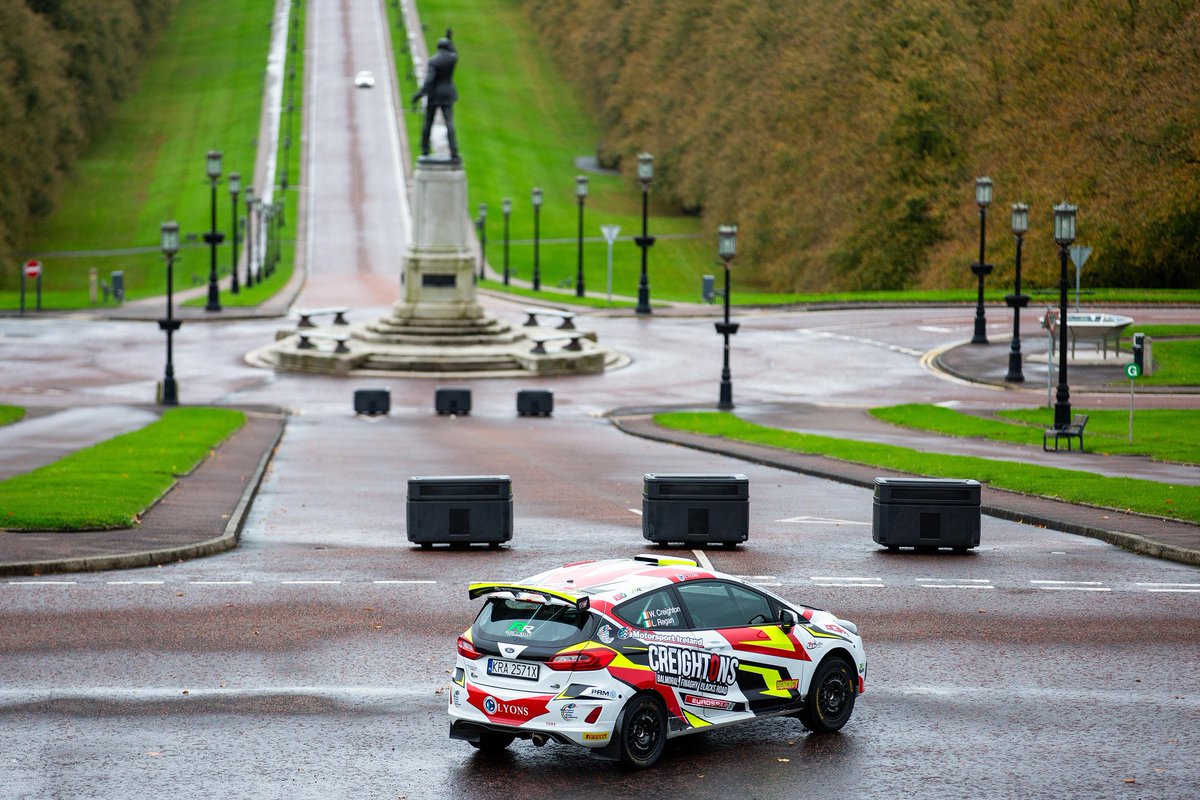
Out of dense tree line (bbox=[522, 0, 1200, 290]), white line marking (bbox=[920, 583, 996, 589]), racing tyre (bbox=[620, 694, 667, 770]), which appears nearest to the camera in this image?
racing tyre (bbox=[620, 694, 667, 770])

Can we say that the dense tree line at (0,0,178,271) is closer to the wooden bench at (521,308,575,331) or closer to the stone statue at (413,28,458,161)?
the wooden bench at (521,308,575,331)

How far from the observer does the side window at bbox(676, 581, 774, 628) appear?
13.3 metres

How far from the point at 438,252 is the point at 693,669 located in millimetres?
37580

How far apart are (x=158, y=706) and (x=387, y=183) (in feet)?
318

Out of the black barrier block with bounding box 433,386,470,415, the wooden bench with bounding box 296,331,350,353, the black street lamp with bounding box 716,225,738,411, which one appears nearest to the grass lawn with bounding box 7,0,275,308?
the wooden bench with bounding box 296,331,350,353

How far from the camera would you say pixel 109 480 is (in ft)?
84.5

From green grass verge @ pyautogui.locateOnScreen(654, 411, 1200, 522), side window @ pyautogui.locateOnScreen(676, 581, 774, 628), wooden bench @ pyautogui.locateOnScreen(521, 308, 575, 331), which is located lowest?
green grass verge @ pyautogui.locateOnScreen(654, 411, 1200, 522)

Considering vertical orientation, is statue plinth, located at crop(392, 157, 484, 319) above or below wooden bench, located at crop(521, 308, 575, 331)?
above

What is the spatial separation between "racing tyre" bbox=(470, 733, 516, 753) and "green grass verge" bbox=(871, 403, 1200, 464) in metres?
20.6

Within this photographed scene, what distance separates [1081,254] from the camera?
143 feet

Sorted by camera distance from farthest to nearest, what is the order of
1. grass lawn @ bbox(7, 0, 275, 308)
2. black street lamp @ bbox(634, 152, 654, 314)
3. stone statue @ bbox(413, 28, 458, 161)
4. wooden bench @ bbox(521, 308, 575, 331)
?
grass lawn @ bbox(7, 0, 275, 308), black street lamp @ bbox(634, 152, 654, 314), wooden bench @ bbox(521, 308, 575, 331), stone statue @ bbox(413, 28, 458, 161)

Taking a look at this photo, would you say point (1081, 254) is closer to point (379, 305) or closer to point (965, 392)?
point (965, 392)

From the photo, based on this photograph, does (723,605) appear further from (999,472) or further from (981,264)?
(981,264)

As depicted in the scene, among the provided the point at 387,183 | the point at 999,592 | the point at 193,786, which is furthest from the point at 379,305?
the point at 193,786
